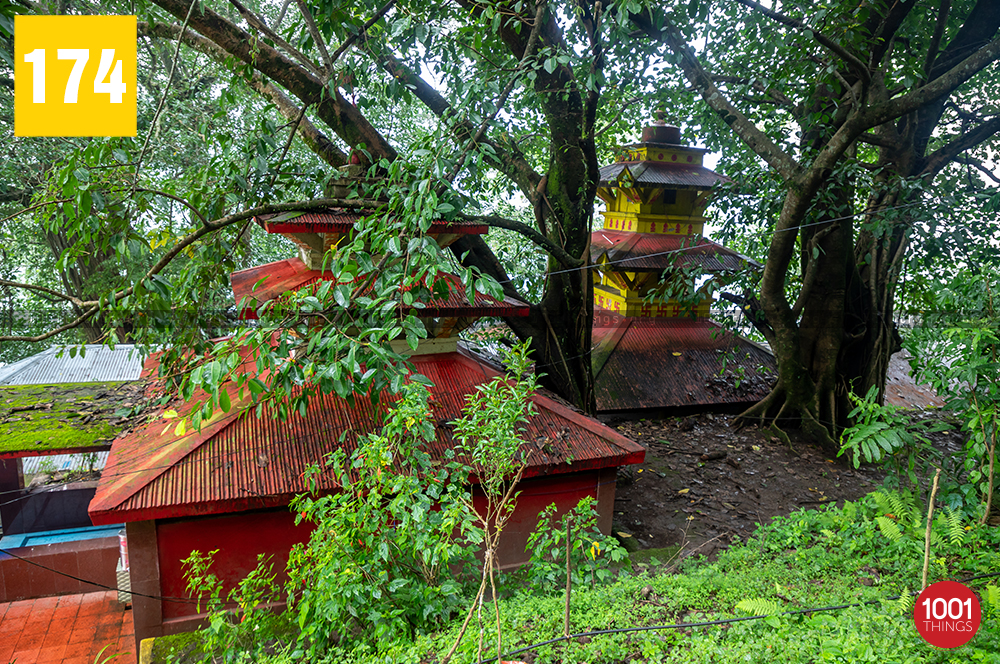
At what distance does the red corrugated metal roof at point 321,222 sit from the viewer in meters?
5.14

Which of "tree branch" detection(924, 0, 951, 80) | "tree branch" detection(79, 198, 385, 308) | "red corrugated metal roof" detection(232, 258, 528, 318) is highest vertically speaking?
"tree branch" detection(924, 0, 951, 80)

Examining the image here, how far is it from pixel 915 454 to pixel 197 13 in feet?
22.6

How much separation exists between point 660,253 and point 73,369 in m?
10.5

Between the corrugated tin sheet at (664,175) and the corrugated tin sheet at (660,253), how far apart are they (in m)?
0.93

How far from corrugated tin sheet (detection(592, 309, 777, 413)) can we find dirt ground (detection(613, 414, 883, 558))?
0.47 metres

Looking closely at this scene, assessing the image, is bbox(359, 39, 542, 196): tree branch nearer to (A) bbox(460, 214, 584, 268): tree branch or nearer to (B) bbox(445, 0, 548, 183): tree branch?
(A) bbox(460, 214, 584, 268): tree branch

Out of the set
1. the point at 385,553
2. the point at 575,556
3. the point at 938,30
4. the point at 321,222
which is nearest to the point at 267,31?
the point at 321,222

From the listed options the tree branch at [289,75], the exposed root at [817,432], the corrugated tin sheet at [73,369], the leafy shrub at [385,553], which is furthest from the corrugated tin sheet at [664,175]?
the corrugated tin sheet at [73,369]

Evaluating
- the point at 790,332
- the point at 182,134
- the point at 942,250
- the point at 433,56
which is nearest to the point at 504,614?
the point at 433,56

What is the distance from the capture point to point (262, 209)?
191 inches

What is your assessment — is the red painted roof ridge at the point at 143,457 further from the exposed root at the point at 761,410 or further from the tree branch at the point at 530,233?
the exposed root at the point at 761,410

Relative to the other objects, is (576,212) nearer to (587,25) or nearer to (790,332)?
(587,25)

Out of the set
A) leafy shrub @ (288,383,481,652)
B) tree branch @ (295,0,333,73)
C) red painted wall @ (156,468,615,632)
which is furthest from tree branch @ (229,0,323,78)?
red painted wall @ (156,468,615,632)

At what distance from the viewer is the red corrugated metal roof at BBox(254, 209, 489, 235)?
5137 mm
